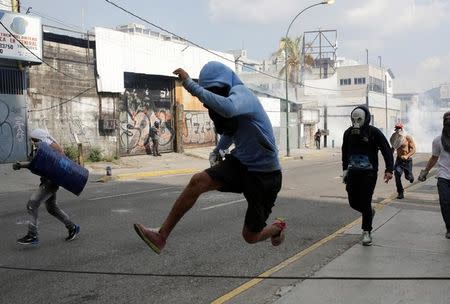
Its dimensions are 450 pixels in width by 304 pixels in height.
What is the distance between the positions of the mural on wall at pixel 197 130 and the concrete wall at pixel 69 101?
5745mm

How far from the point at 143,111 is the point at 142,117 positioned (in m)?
0.31

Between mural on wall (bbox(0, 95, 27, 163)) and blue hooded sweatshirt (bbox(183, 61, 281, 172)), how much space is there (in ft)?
54.4

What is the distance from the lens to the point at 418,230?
736 centimetres

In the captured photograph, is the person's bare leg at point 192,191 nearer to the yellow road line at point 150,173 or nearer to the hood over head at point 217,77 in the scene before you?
the hood over head at point 217,77

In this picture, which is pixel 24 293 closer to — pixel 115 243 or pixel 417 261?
pixel 115 243

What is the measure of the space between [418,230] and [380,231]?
21.3 inches

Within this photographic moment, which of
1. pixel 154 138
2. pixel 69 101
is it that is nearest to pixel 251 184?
pixel 69 101

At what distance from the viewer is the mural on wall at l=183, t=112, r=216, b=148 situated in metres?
28.9

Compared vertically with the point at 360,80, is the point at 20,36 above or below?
below

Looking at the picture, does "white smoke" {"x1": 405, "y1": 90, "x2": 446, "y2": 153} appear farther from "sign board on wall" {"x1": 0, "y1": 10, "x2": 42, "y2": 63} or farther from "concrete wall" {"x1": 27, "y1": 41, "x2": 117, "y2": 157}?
"sign board on wall" {"x1": 0, "y1": 10, "x2": 42, "y2": 63}

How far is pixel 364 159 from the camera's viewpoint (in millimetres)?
6586

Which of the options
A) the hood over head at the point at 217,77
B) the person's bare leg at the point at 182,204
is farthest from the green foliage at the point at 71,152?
the hood over head at the point at 217,77

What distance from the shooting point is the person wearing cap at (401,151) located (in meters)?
10.9

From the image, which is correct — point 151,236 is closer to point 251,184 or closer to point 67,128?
point 251,184
